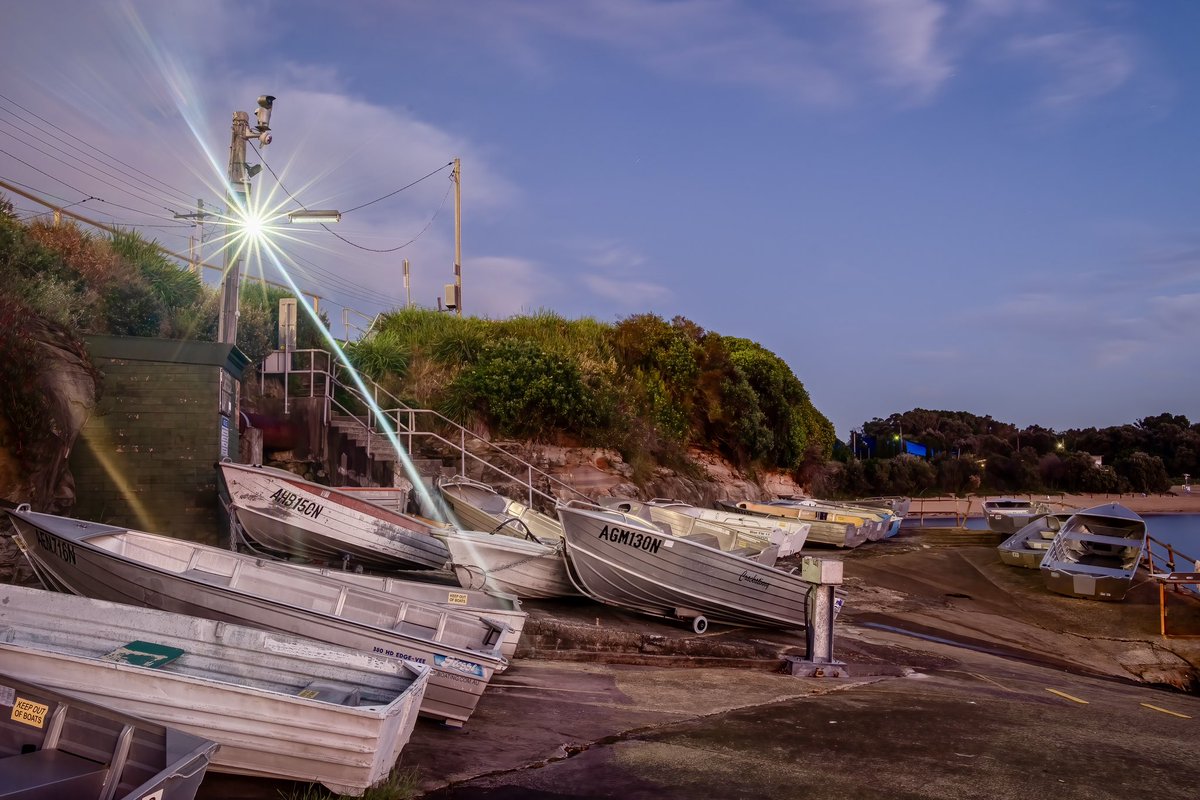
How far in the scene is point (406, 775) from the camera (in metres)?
6.40

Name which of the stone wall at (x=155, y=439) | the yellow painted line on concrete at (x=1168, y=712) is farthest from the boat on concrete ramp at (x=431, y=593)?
the yellow painted line on concrete at (x=1168, y=712)

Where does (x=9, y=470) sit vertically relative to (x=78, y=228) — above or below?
below

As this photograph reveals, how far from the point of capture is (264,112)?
52.2 feet

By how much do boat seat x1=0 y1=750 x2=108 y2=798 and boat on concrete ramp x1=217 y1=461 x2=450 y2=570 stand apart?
10726mm

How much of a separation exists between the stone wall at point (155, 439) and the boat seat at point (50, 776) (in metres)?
11.2

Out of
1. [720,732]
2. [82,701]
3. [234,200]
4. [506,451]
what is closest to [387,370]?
[506,451]

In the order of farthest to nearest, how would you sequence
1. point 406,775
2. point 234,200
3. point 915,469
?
1. point 915,469
2. point 234,200
3. point 406,775

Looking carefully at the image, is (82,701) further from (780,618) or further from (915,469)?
(915,469)

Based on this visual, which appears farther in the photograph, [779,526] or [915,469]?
[915,469]

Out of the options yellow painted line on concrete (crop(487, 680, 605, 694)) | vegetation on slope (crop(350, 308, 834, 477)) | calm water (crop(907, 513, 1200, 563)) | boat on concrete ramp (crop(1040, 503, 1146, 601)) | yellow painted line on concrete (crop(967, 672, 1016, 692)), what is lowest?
calm water (crop(907, 513, 1200, 563))

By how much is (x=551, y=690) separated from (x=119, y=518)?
914 cm

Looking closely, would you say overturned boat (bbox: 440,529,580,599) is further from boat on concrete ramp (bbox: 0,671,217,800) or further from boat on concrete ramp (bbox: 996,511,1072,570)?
boat on concrete ramp (bbox: 996,511,1072,570)

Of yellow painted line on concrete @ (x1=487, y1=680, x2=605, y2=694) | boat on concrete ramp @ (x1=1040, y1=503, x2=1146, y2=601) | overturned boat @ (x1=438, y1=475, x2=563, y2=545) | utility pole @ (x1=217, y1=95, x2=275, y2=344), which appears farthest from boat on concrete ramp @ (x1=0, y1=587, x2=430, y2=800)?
boat on concrete ramp @ (x1=1040, y1=503, x2=1146, y2=601)

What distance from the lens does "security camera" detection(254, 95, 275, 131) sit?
1584 centimetres
